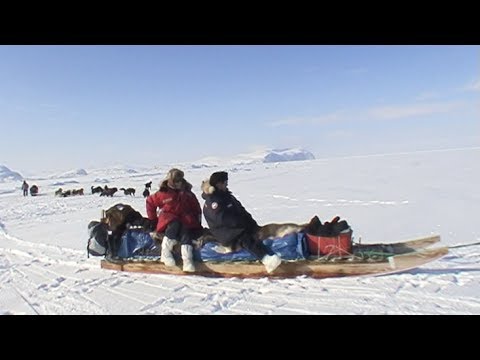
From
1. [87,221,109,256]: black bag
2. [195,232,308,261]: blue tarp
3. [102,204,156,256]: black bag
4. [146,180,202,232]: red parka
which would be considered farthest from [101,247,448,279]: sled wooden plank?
[87,221,109,256]: black bag

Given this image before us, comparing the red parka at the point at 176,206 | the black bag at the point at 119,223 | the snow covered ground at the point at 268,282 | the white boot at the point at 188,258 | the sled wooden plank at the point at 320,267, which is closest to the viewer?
the snow covered ground at the point at 268,282

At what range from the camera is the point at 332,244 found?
4.39 m

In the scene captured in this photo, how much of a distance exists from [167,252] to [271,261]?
1.38 meters

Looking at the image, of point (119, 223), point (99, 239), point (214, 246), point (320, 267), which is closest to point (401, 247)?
point (320, 267)

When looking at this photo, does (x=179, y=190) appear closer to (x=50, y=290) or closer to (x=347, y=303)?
(x=50, y=290)

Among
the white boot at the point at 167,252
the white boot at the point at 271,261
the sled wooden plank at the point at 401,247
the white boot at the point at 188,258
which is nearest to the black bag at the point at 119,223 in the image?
the white boot at the point at 167,252

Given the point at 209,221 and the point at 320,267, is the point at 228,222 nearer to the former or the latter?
the point at 209,221

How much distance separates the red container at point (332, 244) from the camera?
4.39 m

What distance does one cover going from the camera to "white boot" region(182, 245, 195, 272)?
4.61m

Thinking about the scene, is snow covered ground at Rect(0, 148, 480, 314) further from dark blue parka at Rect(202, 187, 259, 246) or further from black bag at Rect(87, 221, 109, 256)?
dark blue parka at Rect(202, 187, 259, 246)

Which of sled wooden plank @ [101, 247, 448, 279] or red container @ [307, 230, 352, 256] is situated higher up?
red container @ [307, 230, 352, 256]

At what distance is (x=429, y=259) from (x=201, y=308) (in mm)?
2848

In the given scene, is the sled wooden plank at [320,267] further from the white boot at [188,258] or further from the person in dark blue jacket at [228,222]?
the person in dark blue jacket at [228,222]

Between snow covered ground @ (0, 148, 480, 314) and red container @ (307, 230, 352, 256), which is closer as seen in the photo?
snow covered ground @ (0, 148, 480, 314)
